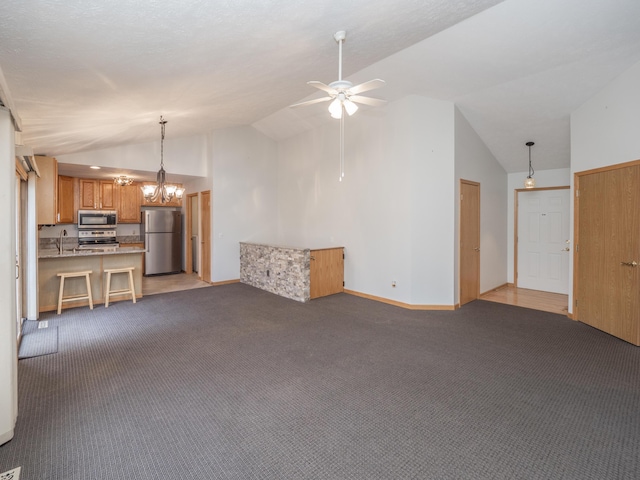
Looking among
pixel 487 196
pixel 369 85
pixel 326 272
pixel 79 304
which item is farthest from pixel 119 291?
pixel 487 196

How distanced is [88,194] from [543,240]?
9779mm

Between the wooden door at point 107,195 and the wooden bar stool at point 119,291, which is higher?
the wooden door at point 107,195

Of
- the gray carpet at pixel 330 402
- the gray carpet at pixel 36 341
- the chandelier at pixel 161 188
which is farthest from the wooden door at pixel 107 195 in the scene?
the gray carpet at pixel 330 402

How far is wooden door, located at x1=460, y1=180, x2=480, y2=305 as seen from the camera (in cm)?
538

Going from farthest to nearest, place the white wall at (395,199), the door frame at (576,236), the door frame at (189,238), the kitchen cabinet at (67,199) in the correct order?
the door frame at (189,238) → the kitchen cabinet at (67,199) → the white wall at (395,199) → the door frame at (576,236)

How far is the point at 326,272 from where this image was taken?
6066 millimetres

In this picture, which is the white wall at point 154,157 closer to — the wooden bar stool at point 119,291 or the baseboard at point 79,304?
the wooden bar stool at point 119,291

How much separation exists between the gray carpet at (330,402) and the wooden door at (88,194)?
3925mm

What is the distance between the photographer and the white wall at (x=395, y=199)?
16.6ft

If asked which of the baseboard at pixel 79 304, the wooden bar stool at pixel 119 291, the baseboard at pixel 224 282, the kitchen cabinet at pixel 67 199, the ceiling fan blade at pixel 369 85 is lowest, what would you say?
the baseboard at pixel 79 304

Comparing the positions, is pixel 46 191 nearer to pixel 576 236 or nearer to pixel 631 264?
pixel 576 236

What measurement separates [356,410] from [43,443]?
2.08 meters

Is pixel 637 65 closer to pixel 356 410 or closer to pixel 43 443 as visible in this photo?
pixel 356 410

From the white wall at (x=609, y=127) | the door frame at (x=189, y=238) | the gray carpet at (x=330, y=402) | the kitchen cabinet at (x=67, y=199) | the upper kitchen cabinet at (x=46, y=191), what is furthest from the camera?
the door frame at (x=189, y=238)
